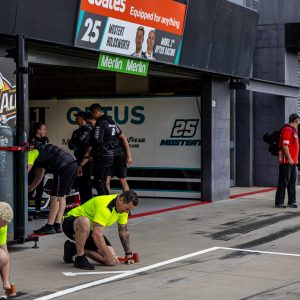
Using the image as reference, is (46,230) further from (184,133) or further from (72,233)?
(184,133)

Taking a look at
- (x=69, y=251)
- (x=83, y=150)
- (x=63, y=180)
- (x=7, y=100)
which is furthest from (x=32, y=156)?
(x=69, y=251)

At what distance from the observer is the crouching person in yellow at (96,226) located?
8.01m

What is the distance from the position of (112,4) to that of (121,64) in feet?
3.57

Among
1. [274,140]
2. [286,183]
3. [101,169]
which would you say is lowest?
[286,183]

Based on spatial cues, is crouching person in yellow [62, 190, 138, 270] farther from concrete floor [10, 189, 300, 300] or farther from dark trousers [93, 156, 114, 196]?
dark trousers [93, 156, 114, 196]

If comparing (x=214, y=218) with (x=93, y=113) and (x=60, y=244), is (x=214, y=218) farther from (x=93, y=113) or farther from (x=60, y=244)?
(x=60, y=244)

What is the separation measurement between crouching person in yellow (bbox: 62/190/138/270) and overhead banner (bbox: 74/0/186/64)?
367cm

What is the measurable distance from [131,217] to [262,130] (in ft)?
22.5

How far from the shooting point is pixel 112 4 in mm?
11586

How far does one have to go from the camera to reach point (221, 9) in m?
14.5

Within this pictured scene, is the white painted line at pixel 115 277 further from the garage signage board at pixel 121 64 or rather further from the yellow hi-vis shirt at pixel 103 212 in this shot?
the garage signage board at pixel 121 64

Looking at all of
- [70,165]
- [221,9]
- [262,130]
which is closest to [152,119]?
[221,9]

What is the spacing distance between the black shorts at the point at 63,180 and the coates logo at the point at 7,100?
1.15 meters

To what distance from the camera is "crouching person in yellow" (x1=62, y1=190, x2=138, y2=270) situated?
801cm
